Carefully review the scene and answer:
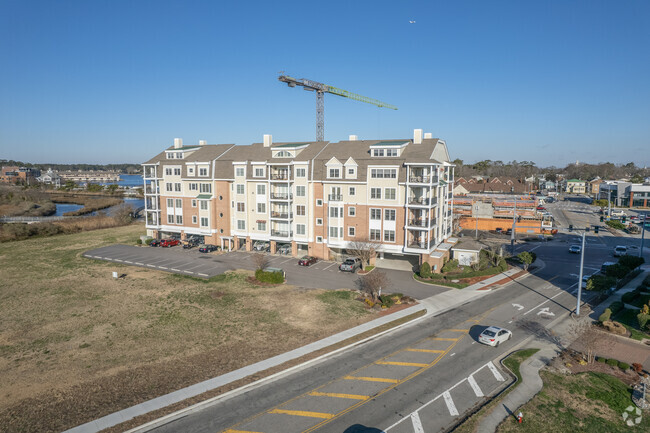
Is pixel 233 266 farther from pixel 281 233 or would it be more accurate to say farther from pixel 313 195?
pixel 313 195

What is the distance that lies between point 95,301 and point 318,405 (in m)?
28.7

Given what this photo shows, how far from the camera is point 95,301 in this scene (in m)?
38.6

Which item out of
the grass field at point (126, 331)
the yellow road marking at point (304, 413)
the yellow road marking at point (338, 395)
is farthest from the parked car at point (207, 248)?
the yellow road marking at point (304, 413)

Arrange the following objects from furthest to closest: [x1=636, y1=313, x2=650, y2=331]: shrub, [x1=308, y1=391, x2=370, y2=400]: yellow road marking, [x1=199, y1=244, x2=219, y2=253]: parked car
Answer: [x1=199, y1=244, x2=219, y2=253]: parked car
[x1=636, y1=313, x2=650, y2=331]: shrub
[x1=308, y1=391, x2=370, y2=400]: yellow road marking

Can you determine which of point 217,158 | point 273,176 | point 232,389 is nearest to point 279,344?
point 232,389

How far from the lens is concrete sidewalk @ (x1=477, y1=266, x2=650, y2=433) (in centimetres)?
2031

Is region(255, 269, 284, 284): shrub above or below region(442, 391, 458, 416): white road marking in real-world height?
above

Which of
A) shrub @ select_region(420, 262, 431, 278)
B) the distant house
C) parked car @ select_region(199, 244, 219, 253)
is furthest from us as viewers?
the distant house

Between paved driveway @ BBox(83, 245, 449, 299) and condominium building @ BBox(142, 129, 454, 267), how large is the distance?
3773 mm

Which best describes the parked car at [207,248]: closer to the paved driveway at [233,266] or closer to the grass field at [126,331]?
the paved driveway at [233,266]

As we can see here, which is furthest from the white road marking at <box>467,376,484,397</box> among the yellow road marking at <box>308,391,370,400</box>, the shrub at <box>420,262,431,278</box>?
the shrub at <box>420,262,431,278</box>

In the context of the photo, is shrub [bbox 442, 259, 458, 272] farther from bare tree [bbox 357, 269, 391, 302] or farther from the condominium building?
bare tree [bbox 357, 269, 391, 302]

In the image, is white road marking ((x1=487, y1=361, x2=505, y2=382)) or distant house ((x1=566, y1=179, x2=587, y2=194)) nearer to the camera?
white road marking ((x1=487, y1=361, x2=505, y2=382))

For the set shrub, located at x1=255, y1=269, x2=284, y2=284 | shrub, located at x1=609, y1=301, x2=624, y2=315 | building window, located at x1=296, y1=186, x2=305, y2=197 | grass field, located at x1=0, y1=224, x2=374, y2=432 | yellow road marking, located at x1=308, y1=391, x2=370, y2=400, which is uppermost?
building window, located at x1=296, y1=186, x2=305, y2=197
